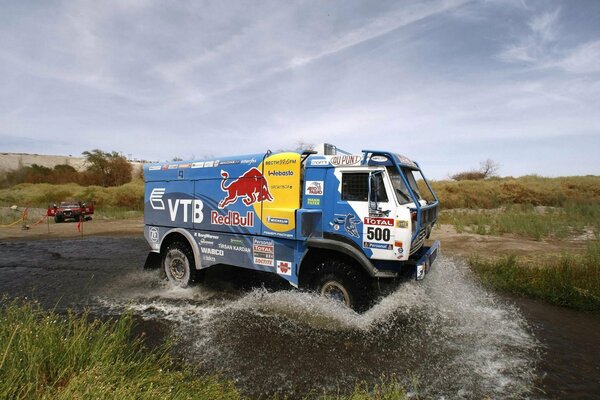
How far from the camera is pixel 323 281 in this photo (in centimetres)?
557

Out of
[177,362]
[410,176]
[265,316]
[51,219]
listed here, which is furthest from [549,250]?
[51,219]

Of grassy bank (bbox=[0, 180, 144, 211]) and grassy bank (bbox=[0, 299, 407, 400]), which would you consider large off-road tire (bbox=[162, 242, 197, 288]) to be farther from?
grassy bank (bbox=[0, 180, 144, 211])

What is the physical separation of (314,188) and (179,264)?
13.3ft

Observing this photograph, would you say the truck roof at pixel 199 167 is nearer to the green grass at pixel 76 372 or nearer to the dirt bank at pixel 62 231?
the green grass at pixel 76 372

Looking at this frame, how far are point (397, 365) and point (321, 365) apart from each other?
101 cm

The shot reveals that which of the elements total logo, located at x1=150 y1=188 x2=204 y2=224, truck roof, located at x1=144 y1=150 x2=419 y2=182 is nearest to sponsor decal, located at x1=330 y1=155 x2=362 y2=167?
truck roof, located at x1=144 y1=150 x2=419 y2=182

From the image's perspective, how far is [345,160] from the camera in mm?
5559

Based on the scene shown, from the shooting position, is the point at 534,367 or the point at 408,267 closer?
the point at 534,367

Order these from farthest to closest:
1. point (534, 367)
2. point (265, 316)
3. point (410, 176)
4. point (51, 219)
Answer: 1. point (51, 219)
2. point (410, 176)
3. point (265, 316)
4. point (534, 367)

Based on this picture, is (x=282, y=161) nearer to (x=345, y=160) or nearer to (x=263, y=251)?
(x=345, y=160)

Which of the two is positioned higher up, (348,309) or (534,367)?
(348,309)

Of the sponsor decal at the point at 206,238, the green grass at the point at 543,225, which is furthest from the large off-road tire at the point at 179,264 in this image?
the green grass at the point at 543,225

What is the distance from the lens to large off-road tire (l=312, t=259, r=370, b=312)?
5.22 meters

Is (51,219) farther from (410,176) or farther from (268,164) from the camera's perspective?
(410,176)
